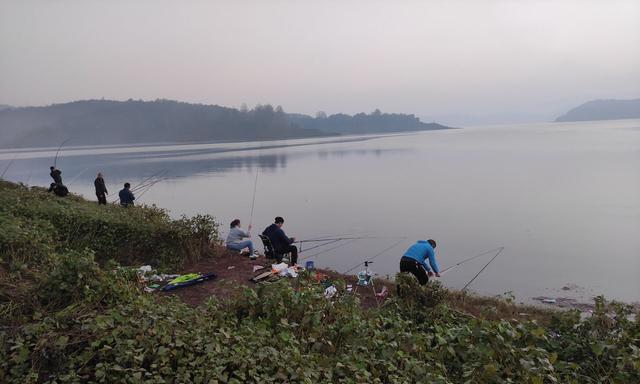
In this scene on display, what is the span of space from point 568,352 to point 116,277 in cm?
529

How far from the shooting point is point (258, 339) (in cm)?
414

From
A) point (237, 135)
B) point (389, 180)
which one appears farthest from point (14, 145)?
point (389, 180)

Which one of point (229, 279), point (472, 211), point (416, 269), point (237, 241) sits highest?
point (237, 241)

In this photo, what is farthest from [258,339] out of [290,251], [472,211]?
[472,211]

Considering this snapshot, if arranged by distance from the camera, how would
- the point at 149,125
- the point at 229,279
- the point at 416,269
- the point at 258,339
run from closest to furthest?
the point at 258,339, the point at 416,269, the point at 229,279, the point at 149,125

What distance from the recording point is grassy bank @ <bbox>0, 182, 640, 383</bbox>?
3551 millimetres

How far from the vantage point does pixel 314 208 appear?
20.6m

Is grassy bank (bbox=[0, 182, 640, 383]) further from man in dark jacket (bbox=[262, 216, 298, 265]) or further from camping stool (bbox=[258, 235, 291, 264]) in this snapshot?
camping stool (bbox=[258, 235, 291, 264])

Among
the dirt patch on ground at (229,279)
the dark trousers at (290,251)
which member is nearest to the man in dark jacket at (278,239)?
the dark trousers at (290,251)

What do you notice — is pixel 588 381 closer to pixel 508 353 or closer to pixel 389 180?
pixel 508 353

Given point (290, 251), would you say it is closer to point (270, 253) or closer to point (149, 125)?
point (270, 253)

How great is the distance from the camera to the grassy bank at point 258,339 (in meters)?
3.55

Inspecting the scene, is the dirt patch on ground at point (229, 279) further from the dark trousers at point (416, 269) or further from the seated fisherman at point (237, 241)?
the dark trousers at point (416, 269)

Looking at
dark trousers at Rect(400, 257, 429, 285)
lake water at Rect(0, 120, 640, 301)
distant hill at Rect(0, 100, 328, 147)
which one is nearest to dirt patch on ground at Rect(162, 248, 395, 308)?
dark trousers at Rect(400, 257, 429, 285)
